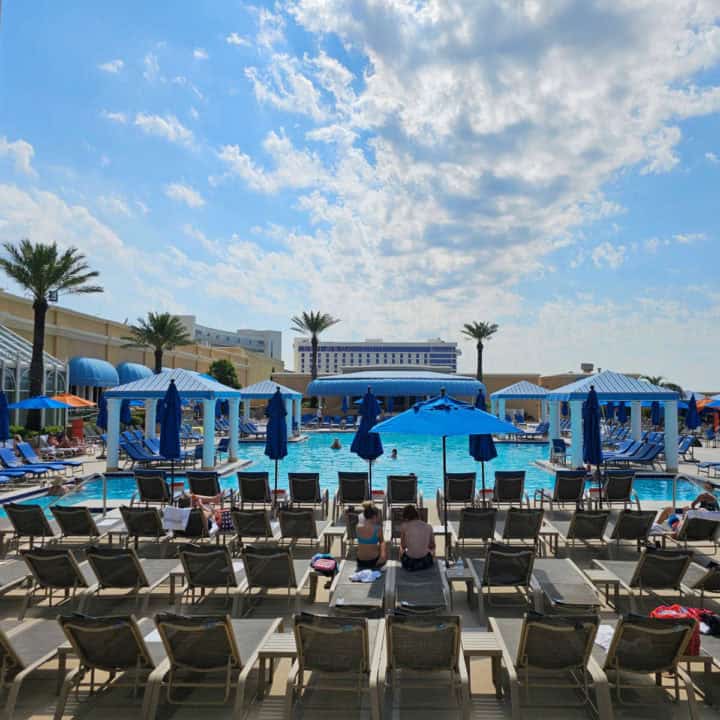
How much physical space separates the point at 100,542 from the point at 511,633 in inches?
281

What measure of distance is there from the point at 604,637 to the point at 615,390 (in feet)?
44.8

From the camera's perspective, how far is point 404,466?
68.7 ft

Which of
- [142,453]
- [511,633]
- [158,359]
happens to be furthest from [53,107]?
[158,359]

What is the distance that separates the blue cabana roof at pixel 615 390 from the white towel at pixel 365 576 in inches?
Answer: 492

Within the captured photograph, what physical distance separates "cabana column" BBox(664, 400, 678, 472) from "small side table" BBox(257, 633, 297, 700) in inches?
668

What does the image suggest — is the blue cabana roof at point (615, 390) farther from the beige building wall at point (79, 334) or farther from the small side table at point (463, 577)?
Result: the beige building wall at point (79, 334)

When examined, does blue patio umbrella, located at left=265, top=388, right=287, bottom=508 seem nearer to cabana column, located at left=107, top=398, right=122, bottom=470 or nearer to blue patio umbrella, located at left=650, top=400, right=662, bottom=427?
cabana column, located at left=107, top=398, right=122, bottom=470

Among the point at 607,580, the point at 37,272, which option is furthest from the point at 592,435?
the point at 37,272

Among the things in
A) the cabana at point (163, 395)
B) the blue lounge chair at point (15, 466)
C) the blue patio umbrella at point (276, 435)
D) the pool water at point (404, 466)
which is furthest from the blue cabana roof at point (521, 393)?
the blue lounge chair at point (15, 466)

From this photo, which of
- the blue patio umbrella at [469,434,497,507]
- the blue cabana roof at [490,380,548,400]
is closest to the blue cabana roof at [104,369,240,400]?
the blue patio umbrella at [469,434,497,507]

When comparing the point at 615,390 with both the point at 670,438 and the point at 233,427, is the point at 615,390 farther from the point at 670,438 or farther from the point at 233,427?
the point at 233,427

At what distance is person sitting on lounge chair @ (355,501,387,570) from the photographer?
21.3 ft

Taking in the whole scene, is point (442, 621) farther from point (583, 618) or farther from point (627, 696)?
point (627, 696)

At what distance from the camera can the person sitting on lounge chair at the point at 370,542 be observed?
6.49m
